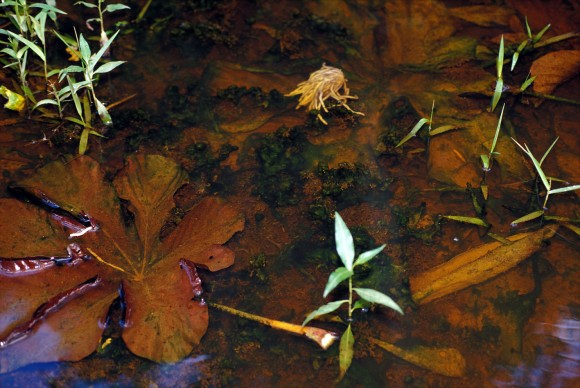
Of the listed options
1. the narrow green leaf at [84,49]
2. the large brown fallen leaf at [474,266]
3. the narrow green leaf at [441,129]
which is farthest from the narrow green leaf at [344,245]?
the narrow green leaf at [84,49]

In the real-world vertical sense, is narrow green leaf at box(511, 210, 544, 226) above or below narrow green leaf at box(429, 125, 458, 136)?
below

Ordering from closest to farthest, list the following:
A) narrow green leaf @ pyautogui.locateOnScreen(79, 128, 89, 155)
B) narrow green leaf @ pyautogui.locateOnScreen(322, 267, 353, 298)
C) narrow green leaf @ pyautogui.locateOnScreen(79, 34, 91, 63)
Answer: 1. narrow green leaf @ pyautogui.locateOnScreen(322, 267, 353, 298)
2. narrow green leaf @ pyautogui.locateOnScreen(79, 34, 91, 63)
3. narrow green leaf @ pyautogui.locateOnScreen(79, 128, 89, 155)

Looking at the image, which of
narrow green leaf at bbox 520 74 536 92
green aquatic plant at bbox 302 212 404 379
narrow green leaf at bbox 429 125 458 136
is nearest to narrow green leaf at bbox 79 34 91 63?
green aquatic plant at bbox 302 212 404 379

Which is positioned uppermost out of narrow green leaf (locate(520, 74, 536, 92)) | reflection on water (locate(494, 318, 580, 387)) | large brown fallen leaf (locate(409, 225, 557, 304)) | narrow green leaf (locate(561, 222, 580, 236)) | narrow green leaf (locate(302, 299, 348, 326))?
narrow green leaf (locate(520, 74, 536, 92))

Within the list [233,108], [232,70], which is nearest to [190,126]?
[233,108]

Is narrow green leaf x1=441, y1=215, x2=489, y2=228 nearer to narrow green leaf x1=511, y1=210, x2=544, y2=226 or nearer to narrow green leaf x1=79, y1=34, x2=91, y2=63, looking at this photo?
narrow green leaf x1=511, y1=210, x2=544, y2=226

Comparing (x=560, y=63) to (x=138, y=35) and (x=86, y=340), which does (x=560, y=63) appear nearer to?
(x=138, y=35)

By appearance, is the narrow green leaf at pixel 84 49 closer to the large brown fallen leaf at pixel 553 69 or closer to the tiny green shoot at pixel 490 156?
the tiny green shoot at pixel 490 156
